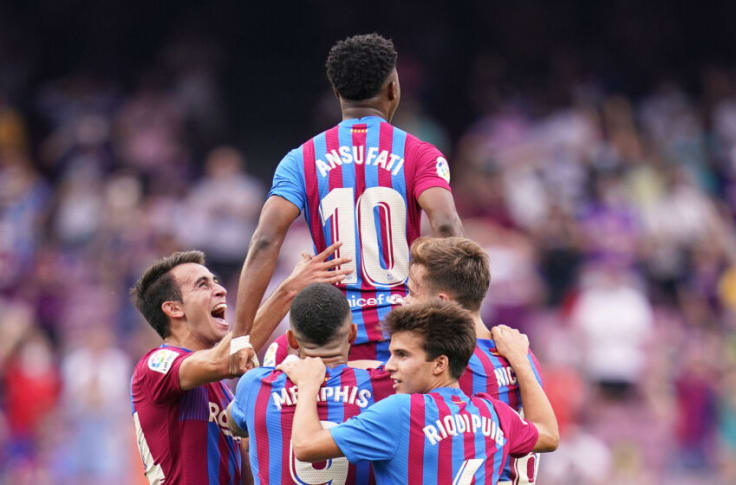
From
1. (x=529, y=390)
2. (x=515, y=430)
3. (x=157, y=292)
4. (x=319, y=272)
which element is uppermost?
(x=157, y=292)

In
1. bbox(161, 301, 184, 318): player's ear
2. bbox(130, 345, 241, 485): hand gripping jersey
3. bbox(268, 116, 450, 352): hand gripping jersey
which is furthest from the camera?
bbox(161, 301, 184, 318): player's ear

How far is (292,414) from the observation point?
4.98 meters

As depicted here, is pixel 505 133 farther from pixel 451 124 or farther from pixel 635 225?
pixel 635 225

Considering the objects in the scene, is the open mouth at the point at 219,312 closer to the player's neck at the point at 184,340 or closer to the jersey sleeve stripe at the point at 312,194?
the player's neck at the point at 184,340

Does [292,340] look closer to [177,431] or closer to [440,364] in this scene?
[440,364]

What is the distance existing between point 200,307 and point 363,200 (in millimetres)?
1173

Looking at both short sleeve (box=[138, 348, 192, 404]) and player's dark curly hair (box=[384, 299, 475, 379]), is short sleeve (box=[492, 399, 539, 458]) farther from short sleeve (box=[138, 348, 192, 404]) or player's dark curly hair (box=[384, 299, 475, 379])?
short sleeve (box=[138, 348, 192, 404])

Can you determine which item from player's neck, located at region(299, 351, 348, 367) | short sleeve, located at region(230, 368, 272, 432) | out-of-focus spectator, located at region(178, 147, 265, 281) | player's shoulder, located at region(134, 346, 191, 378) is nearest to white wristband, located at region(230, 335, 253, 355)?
short sleeve, located at region(230, 368, 272, 432)

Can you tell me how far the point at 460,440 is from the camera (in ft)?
15.6

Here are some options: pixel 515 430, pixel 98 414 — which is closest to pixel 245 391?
pixel 515 430

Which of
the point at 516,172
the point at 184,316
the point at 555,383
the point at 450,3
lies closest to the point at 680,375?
the point at 555,383

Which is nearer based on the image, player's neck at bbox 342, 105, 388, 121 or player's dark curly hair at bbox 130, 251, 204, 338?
player's neck at bbox 342, 105, 388, 121

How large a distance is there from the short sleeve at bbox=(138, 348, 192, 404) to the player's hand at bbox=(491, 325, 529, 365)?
1.58 metres

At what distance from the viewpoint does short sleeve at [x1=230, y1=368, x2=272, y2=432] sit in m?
5.11
